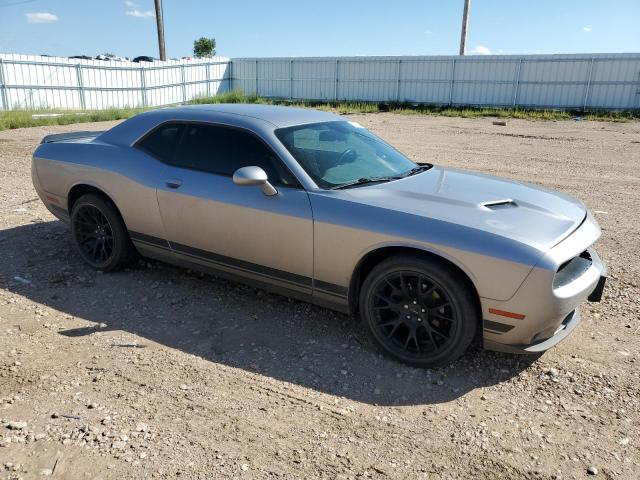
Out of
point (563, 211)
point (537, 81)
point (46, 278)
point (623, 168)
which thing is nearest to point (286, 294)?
point (563, 211)

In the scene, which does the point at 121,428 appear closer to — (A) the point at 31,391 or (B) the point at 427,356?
(A) the point at 31,391

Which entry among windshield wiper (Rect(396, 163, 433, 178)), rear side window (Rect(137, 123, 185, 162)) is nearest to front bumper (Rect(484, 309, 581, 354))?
windshield wiper (Rect(396, 163, 433, 178))

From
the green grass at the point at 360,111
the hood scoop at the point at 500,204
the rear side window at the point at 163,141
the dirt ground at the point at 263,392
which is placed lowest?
the dirt ground at the point at 263,392

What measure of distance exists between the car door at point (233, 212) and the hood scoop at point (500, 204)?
1204 mm

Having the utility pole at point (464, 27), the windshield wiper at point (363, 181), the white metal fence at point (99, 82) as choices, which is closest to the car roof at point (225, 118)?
the windshield wiper at point (363, 181)

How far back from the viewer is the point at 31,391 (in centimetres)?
326

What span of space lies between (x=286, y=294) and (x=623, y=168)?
31.7 feet

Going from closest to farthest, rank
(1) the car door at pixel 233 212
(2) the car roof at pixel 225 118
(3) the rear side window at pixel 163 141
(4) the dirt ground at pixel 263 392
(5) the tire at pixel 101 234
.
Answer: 1. (4) the dirt ground at pixel 263 392
2. (1) the car door at pixel 233 212
3. (2) the car roof at pixel 225 118
4. (3) the rear side window at pixel 163 141
5. (5) the tire at pixel 101 234

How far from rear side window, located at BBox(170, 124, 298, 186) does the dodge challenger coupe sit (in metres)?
0.01

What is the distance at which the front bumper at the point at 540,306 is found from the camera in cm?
310

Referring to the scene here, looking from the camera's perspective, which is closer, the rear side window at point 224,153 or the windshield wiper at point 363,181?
the windshield wiper at point 363,181

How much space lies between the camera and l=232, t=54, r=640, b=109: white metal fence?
941 inches

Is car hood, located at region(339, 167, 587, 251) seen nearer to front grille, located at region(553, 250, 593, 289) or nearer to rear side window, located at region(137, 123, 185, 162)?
front grille, located at region(553, 250, 593, 289)

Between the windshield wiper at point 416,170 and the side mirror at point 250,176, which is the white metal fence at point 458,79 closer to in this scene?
the windshield wiper at point 416,170
